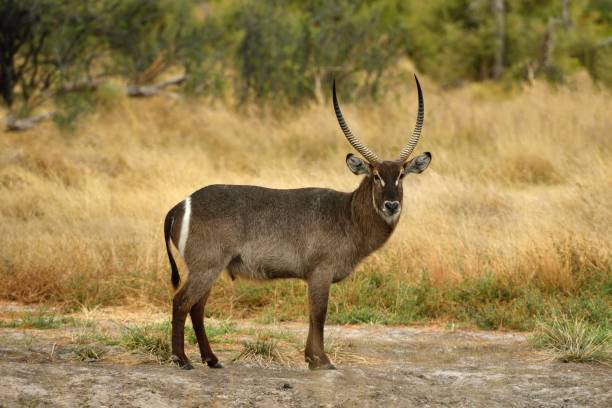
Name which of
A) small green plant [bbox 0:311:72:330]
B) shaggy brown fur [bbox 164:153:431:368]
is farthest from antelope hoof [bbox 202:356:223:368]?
small green plant [bbox 0:311:72:330]

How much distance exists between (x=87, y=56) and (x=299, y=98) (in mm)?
4322

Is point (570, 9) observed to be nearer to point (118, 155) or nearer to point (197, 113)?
point (197, 113)

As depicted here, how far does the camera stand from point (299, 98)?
18.5 meters

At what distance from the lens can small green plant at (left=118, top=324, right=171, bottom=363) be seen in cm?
657

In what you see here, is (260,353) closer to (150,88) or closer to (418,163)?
(418,163)

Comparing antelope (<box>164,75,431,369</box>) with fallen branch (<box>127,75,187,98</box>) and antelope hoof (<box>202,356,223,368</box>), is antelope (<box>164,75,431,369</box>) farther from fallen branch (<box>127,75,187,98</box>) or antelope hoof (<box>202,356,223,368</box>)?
fallen branch (<box>127,75,187,98</box>)

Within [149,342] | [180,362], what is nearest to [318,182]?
[149,342]

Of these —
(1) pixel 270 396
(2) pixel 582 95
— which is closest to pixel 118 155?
(2) pixel 582 95

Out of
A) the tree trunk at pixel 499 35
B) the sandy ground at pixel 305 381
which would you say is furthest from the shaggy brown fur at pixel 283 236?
the tree trunk at pixel 499 35

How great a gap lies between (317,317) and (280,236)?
23.3 inches

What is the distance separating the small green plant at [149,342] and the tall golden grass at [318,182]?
1851 millimetres

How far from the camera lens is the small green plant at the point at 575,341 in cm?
683

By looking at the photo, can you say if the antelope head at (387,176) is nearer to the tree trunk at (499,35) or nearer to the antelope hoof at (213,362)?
the antelope hoof at (213,362)

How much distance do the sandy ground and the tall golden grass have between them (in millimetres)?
1694
